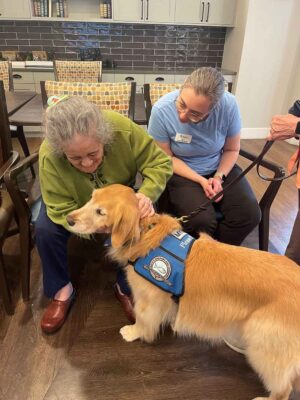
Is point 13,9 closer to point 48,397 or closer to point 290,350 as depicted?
point 48,397

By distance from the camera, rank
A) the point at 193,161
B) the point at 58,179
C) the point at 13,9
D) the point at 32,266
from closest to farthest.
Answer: the point at 58,179
the point at 193,161
the point at 32,266
the point at 13,9

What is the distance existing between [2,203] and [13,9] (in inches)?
145

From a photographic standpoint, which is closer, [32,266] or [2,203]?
[2,203]

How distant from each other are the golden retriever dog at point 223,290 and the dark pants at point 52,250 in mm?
246

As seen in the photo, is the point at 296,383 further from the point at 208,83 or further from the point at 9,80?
the point at 9,80

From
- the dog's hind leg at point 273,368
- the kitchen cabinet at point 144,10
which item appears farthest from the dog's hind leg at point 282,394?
the kitchen cabinet at point 144,10

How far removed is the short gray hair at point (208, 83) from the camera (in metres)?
1.37

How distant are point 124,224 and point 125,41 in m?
4.24

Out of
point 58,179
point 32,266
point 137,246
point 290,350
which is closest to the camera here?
point 290,350

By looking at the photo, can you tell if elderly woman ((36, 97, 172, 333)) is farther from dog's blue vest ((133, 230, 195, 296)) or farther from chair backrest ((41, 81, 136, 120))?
chair backrest ((41, 81, 136, 120))

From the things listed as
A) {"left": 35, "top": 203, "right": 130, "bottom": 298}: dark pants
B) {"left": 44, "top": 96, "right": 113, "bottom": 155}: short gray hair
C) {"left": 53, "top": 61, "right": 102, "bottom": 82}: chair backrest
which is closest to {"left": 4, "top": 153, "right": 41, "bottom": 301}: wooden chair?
{"left": 35, "top": 203, "right": 130, "bottom": 298}: dark pants

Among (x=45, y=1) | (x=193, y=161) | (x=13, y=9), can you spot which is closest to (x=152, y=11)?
(x=45, y=1)

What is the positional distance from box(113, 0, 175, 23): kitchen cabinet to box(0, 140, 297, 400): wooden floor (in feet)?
12.7

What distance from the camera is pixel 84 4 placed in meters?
4.22
